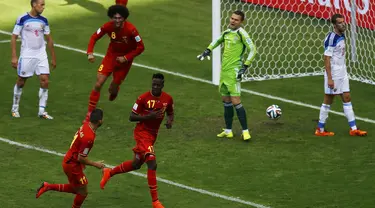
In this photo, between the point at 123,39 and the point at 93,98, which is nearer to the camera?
the point at 123,39

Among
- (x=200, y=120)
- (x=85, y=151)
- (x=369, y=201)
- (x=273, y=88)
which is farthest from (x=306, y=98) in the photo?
(x=85, y=151)

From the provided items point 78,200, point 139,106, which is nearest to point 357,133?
point 139,106

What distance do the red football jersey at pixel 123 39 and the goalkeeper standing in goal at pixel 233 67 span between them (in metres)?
1.09

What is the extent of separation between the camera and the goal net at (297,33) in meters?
21.2

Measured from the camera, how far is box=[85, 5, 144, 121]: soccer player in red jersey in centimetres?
1627

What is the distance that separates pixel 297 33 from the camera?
906 inches

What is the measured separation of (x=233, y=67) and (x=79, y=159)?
4839 mm

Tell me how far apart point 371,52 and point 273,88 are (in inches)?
111

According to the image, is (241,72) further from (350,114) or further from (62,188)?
(62,188)

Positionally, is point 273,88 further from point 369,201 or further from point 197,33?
point 369,201

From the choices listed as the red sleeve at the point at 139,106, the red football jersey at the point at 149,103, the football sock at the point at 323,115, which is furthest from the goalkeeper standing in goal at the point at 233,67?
the red sleeve at the point at 139,106

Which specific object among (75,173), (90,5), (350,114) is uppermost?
(90,5)

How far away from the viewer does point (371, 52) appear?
21.6 m

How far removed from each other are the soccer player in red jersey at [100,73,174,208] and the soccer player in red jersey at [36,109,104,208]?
2.25ft
